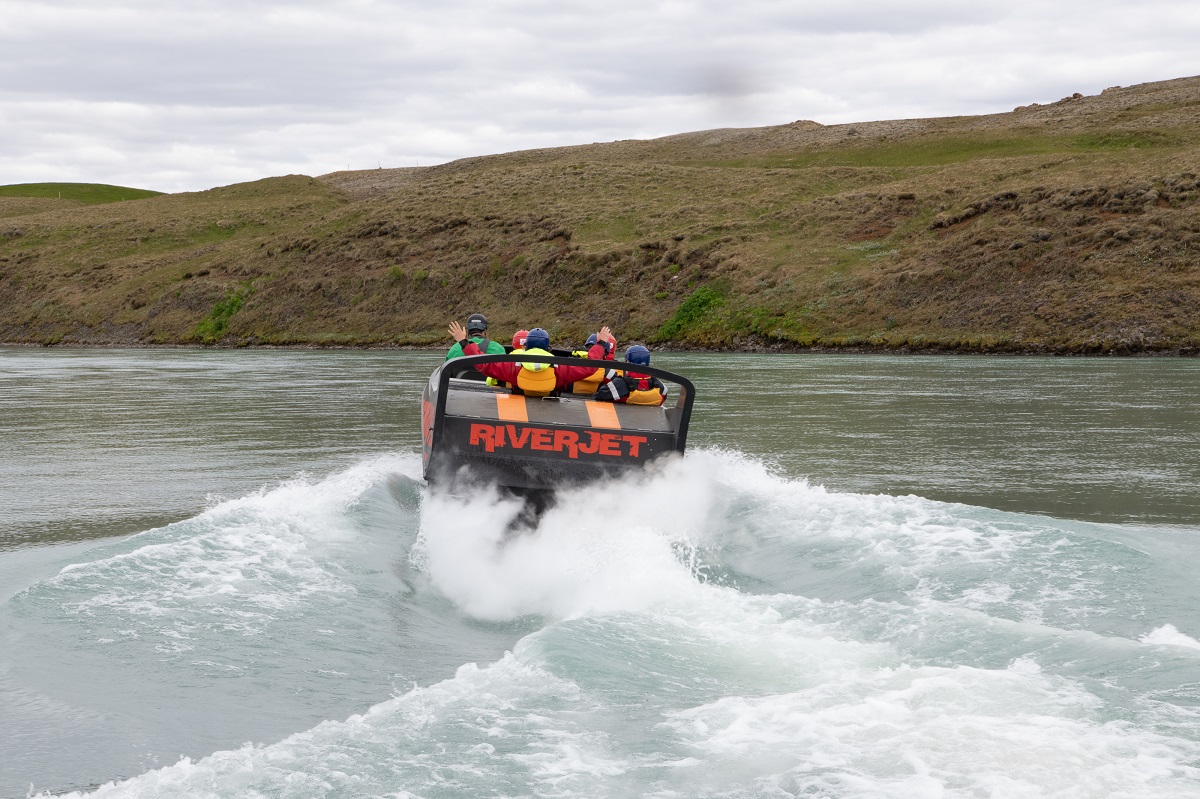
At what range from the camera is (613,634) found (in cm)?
648

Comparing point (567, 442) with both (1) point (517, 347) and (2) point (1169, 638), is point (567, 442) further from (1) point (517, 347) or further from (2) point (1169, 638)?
(2) point (1169, 638)

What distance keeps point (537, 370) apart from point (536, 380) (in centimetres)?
10

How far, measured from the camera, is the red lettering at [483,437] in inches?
352

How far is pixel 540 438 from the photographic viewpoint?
8992mm

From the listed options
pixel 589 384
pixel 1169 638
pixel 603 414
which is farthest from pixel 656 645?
pixel 589 384

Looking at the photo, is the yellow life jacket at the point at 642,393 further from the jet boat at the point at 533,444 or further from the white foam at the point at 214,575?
the white foam at the point at 214,575

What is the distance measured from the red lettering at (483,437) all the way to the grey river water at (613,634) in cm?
49

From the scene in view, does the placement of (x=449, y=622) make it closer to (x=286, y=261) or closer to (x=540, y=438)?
(x=540, y=438)

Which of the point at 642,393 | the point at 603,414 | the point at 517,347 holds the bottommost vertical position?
the point at 603,414

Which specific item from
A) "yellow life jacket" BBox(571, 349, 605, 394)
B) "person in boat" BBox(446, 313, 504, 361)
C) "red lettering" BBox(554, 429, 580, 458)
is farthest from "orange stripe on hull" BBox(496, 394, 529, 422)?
"person in boat" BBox(446, 313, 504, 361)

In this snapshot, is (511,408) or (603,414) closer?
(511,408)

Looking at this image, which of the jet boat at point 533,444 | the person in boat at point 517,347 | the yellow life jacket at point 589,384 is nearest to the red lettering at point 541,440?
the jet boat at point 533,444

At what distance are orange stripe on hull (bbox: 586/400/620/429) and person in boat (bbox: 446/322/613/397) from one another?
0.37m

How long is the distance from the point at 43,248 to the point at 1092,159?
71832mm
